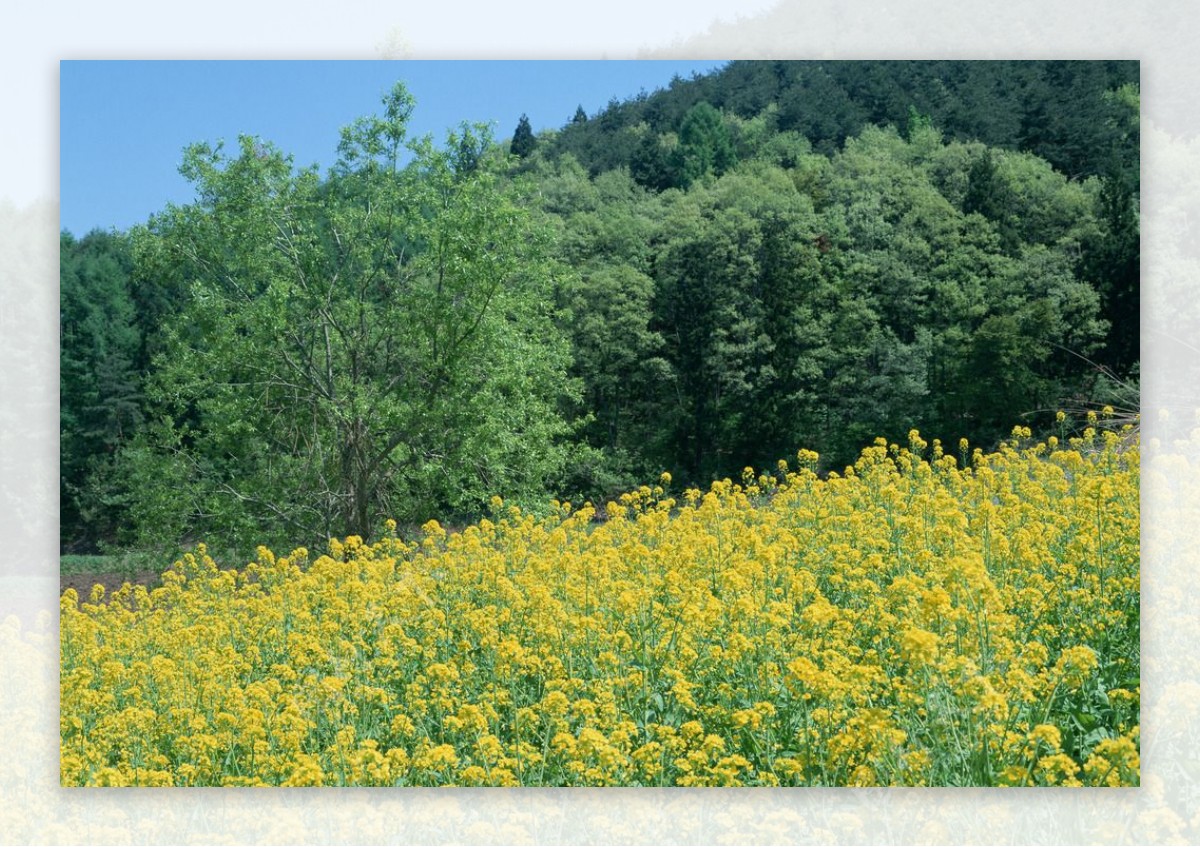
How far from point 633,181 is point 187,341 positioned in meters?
2.16

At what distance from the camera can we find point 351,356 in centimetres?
568

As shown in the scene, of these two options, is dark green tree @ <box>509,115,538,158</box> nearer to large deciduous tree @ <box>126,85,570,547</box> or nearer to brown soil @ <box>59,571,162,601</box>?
large deciduous tree @ <box>126,85,570,547</box>

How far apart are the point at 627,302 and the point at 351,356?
1401 millimetres

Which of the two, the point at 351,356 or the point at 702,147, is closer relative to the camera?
the point at 702,147

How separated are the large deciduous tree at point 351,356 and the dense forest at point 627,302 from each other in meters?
0.02

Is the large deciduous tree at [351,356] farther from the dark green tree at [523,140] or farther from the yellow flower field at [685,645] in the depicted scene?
the yellow flower field at [685,645]

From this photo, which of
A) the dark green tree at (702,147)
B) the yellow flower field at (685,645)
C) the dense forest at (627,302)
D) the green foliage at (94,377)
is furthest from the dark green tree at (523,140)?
the green foliage at (94,377)

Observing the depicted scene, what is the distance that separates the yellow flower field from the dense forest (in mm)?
252

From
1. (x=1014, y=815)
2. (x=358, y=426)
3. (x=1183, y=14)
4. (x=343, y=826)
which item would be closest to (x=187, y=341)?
(x=358, y=426)

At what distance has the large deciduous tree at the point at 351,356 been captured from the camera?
17.9ft

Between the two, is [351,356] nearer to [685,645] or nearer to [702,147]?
[702,147]

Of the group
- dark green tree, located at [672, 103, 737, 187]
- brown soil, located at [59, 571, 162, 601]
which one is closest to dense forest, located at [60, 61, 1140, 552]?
dark green tree, located at [672, 103, 737, 187]

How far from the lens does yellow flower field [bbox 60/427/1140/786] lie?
4020mm

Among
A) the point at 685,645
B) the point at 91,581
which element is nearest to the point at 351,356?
the point at 91,581
